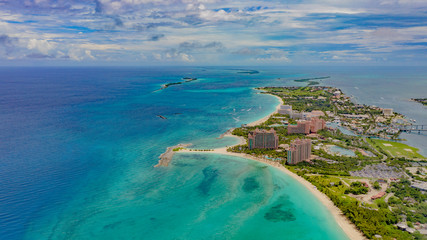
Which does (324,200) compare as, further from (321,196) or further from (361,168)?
(361,168)

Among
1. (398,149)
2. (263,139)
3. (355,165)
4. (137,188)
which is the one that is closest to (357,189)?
(355,165)

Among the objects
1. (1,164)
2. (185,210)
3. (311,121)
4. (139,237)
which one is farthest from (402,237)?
(1,164)

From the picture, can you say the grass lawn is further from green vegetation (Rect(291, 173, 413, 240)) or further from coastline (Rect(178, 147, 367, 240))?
coastline (Rect(178, 147, 367, 240))

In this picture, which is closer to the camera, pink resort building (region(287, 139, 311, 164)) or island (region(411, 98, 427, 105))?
pink resort building (region(287, 139, 311, 164))

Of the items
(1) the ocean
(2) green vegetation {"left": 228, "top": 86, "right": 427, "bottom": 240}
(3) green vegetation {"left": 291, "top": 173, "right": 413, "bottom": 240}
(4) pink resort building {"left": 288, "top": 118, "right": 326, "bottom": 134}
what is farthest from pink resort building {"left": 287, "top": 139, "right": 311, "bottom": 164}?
(4) pink resort building {"left": 288, "top": 118, "right": 326, "bottom": 134}

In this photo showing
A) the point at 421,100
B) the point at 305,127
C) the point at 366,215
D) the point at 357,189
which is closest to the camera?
the point at 366,215

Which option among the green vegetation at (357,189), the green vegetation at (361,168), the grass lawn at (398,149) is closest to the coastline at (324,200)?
the green vegetation at (361,168)

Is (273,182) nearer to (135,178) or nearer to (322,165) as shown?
(322,165)
